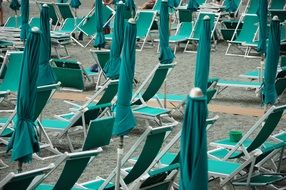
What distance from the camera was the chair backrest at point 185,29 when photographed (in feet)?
55.8

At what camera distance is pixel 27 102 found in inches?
277

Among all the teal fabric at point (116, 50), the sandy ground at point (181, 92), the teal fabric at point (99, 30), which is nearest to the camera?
the sandy ground at point (181, 92)

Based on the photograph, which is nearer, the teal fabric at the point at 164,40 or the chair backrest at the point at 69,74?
the teal fabric at the point at 164,40

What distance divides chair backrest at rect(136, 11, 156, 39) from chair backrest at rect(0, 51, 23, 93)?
6678 millimetres

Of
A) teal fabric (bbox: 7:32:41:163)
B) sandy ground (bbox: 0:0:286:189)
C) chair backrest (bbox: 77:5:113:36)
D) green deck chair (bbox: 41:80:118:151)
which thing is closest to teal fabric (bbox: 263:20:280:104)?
sandy ground (bbox: 0:0:286:189)

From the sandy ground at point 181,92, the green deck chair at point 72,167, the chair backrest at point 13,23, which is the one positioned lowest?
the sandy ground at point 181,92

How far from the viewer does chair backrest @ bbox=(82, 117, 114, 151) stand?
743 centimetres

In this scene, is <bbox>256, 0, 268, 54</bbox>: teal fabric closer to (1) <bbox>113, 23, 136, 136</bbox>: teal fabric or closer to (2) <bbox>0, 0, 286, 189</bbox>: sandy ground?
(2) <bbox>0, 0, 286, 189</bbox>: sandy ground

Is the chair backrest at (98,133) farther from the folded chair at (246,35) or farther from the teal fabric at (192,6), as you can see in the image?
the teal fabric at (192,6)

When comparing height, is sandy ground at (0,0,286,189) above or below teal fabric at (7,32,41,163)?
below

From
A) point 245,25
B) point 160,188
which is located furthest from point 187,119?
point 245,25

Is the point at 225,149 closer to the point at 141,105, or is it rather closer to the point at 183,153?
the point at 141,105

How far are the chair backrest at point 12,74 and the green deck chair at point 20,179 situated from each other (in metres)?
4.71

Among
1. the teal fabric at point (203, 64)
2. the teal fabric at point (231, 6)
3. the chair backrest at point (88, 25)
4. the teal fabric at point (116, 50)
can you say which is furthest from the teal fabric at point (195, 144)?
the teal fabric at point (231, 6)
